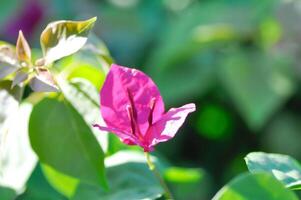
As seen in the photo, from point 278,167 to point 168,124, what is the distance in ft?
0.24

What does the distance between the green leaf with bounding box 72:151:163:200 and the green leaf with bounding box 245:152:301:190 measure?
0.26 ft

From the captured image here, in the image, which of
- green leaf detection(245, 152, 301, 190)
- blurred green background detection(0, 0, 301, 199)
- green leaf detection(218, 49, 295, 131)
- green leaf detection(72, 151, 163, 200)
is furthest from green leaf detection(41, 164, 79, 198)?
green leaf detection(218, 49, 295, 131)

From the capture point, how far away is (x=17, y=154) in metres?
0.56

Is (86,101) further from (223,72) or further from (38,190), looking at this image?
(223,72)

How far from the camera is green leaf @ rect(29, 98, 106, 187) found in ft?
1.70

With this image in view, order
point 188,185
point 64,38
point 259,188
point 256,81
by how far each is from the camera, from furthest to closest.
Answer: point 256,81, point 188,185, point 64,38, point 259,188

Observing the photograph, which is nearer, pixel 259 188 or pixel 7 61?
pixel 259 188

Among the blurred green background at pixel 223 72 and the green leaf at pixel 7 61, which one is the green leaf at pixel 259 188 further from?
the blurred green background at pixel 223 72

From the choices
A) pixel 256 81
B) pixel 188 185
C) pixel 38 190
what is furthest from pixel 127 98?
pixel 256 81

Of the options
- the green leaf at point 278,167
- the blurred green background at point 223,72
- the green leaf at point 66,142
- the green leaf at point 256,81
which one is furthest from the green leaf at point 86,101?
the green leaf at point 256,81

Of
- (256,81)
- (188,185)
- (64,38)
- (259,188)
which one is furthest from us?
(256,81)

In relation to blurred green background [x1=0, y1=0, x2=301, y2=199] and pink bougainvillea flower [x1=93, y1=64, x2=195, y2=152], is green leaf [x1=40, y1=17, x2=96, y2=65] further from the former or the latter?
blurred green background [x1=0, y1=0, x2=301, y2=199]

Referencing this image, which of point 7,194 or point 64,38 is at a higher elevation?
point 64,38

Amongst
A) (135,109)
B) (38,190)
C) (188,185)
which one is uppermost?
(135,109)
